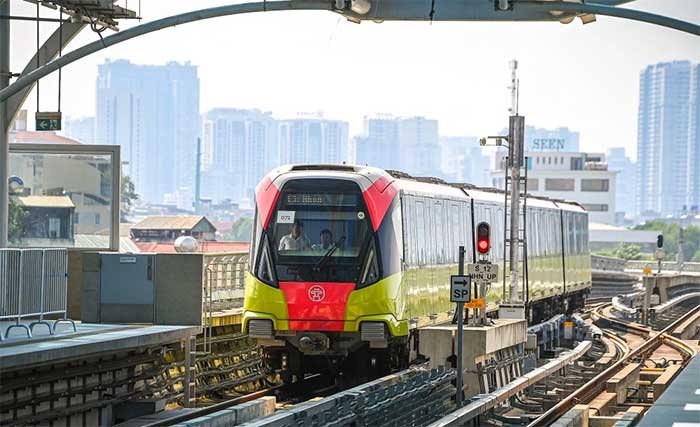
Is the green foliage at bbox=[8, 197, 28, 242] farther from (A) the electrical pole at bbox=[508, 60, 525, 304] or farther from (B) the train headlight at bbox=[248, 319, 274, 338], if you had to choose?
(A) the electrical pole at bbox=[508, 60, 525, 304]

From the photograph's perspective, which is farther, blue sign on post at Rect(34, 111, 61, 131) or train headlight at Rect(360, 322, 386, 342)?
blue sign on post at Rect(34, 111, 61, 131)

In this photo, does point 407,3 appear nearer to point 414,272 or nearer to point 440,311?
point 414,272

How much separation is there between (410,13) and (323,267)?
4.08 m

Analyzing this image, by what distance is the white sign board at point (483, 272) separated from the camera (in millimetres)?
24172

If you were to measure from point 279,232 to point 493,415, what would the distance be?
453 centimetres

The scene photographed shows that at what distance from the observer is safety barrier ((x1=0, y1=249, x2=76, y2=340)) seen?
711 inches

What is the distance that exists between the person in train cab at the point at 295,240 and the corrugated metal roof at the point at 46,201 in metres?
3.29

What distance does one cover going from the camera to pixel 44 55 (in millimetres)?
23375

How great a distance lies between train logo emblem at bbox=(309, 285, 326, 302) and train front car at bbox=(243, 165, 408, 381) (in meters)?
0.02

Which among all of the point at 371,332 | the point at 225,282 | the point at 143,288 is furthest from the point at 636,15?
the point at 225,282

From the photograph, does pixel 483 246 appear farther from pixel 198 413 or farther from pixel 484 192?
pixel 484 192

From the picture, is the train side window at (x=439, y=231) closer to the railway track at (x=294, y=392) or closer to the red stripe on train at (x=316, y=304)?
the railway track at (x=294, y=392)

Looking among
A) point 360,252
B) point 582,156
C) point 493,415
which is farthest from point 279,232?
point 582,156

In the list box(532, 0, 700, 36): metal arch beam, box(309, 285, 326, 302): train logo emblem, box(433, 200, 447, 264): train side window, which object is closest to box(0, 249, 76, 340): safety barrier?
box(309, 285, 326, 302): train logo emblem
